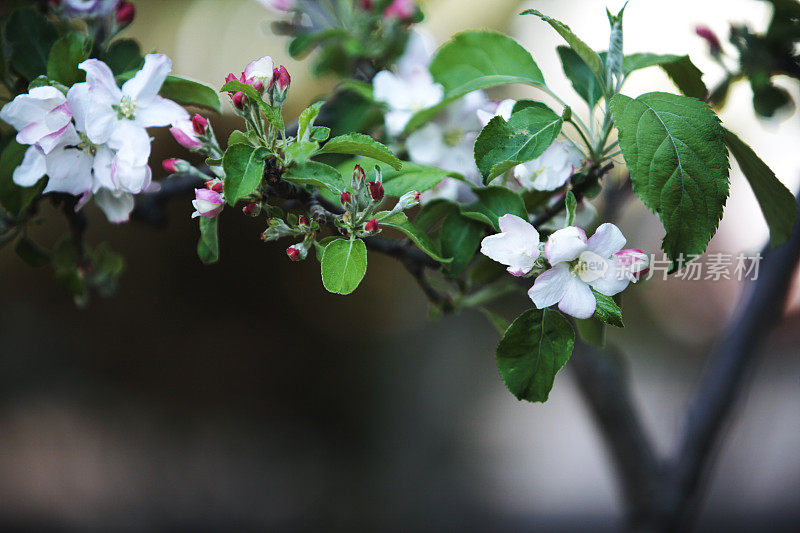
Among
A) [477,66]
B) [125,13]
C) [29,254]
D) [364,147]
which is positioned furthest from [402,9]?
[29,254]

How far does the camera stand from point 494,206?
25.0 inches

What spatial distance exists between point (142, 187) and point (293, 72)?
1902 mm

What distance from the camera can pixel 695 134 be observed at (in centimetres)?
56

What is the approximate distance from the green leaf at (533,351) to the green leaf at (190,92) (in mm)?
388

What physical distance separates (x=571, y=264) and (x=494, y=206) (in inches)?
4.4

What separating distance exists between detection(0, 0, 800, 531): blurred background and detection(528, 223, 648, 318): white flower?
6.48ft

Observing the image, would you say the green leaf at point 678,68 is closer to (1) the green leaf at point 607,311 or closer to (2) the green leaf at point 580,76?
(2) the green leaf at point 580,76

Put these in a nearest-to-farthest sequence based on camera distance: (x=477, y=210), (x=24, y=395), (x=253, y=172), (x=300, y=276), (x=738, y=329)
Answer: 1. (x=253, y=172)
2. (x=477, y=210)
3. (x=738, y=329)
4. (x=24, y=395)
5. (x=300, y=276)

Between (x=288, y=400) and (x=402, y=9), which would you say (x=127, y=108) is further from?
(x=288, y=400)

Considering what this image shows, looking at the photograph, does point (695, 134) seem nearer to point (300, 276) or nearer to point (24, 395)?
point (300, 276)

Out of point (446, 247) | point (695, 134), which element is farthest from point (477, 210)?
point (695, 134)

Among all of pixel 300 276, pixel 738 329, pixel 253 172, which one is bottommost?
pixel 300 276

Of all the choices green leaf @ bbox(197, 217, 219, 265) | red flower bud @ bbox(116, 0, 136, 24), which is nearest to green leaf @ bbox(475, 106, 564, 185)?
green leaf @ bbox(197, 217, 219, 265)

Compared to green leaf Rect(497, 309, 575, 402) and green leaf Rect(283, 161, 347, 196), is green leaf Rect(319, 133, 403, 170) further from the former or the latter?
green leaf Rect(497, 309, 575, 402)
